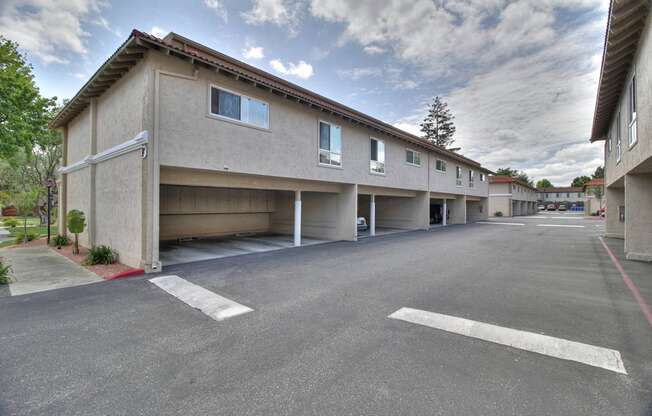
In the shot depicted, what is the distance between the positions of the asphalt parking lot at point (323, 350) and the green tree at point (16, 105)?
16.2m

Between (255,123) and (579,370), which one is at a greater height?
(255,123)

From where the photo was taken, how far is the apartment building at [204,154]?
26.0 ft

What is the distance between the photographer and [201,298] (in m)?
5.80

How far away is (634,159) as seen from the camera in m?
7.96

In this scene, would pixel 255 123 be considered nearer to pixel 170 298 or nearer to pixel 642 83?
pixel 170 298

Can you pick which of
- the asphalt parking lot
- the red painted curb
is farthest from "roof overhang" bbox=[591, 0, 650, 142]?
the red painted curb

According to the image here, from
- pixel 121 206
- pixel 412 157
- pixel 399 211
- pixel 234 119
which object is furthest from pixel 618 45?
pixel 399 211

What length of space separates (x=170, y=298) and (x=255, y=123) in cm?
652

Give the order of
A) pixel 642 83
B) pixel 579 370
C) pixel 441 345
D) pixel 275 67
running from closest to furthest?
1. pixel 579 370
2. pixel 441 345
3. pixel 642 83
4. pixel 275 67

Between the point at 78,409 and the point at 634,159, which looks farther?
the point at 634,159

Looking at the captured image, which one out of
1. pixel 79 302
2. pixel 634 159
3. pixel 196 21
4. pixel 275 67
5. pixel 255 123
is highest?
pixel 275 67

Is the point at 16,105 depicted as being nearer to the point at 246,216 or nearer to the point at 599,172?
the point at 246,216

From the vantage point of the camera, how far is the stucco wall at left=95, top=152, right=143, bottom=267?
805 centimetres

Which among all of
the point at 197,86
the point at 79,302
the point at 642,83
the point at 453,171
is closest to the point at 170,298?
the point at 79,302
